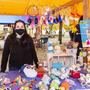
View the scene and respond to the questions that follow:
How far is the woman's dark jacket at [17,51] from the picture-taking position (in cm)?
300

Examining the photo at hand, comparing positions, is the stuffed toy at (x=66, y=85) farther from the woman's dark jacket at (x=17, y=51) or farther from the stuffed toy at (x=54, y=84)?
the woman's dark jacket at (x=17, y=51)

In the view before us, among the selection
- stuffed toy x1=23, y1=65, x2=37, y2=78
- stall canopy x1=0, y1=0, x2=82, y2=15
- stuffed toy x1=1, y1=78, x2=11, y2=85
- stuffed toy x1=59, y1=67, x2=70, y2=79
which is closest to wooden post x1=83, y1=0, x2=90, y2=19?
stuffed toy x1=59, y1=67, x2=70, y2=79

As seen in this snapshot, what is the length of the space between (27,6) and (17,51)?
75.9 inches

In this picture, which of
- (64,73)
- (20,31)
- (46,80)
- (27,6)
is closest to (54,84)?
(46,80)

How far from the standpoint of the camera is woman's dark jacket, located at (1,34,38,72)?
300cm

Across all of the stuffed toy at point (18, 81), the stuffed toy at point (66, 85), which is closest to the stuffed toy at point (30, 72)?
the stuffed toy at point (18, 81)

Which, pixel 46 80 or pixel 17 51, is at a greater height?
pixel 17 51

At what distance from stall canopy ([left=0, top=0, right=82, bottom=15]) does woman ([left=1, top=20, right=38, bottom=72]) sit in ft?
3.60

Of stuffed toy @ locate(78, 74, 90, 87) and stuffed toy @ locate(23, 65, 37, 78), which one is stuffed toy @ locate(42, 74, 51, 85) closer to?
stuffed toy @ locate(23, 65, 37, 78)

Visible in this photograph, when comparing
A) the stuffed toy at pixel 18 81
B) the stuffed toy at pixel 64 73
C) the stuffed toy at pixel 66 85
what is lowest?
the stuffed toy at pixel 66 85

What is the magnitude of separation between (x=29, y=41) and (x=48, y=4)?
5.73 feet

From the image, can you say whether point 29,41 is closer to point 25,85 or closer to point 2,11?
point 25,85

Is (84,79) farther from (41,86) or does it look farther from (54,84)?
(41,86)

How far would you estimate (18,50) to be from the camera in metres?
3.03
